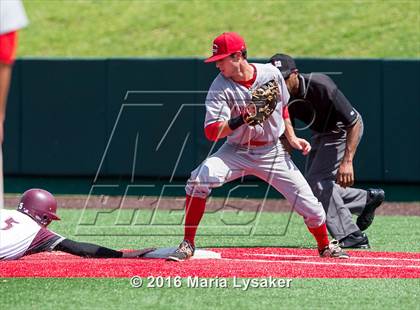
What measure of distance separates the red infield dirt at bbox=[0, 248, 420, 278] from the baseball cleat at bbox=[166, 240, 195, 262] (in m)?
0.10

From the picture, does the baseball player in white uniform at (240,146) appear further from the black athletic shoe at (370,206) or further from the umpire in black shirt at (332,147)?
the black athletic shoe at (370,206)

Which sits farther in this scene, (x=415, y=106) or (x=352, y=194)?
(x=415, y=106)

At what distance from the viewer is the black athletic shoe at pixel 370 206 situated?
9.91 meters

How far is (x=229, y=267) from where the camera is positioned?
763 centimetres

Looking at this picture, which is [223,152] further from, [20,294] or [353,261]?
[20,294]

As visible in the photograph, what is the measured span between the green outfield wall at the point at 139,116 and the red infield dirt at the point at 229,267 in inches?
227

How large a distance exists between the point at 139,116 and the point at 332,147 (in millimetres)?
5971

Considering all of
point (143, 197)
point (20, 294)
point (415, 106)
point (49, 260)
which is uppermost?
point (20, 294)

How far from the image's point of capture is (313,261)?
325 inches

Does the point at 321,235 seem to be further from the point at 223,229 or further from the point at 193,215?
the point at 223,229

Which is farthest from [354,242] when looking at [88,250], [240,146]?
[88,250]

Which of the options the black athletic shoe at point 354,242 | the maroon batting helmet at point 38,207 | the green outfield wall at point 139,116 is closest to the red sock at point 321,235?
the black athletic shoe at point 354,242

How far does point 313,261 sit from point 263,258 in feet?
1.65

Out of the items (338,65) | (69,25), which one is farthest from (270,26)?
(338,65)
